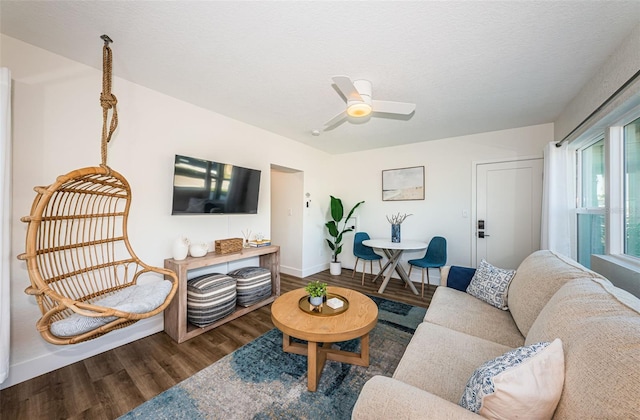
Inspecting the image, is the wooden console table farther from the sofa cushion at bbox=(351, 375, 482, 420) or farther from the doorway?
the sofa cushion at bbox=(351, 375, 482, 420)

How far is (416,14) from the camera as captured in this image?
4.67ft

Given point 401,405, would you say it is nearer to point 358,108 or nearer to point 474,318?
point 474,318

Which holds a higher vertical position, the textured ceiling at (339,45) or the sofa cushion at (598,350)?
the textured ceiling at (339,45)

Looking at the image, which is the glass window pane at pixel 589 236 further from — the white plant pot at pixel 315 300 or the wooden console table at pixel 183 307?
the wooden console table at pixel 183 307

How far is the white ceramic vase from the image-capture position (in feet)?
7.76

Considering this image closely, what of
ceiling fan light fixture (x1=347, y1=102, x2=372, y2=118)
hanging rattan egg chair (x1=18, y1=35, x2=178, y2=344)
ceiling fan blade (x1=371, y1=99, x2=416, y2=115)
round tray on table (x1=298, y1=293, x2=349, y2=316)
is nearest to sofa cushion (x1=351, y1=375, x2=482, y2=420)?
round tray on table (x1=298, y1=293, x2=349, y2=316)

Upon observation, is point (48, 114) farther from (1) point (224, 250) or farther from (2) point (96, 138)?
(1) point (224, 250)

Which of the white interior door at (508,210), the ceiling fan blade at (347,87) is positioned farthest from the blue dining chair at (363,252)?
the ceiling fan blade at (347,87)

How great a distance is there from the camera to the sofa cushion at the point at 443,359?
3.63 ft

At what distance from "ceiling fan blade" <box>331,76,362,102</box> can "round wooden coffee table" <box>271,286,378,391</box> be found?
1714 mm

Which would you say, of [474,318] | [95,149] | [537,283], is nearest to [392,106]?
[537,283]

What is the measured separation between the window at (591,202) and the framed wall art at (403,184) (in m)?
1.84

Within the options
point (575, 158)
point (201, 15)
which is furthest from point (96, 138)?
point (575, 158)

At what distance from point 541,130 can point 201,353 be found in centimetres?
485
